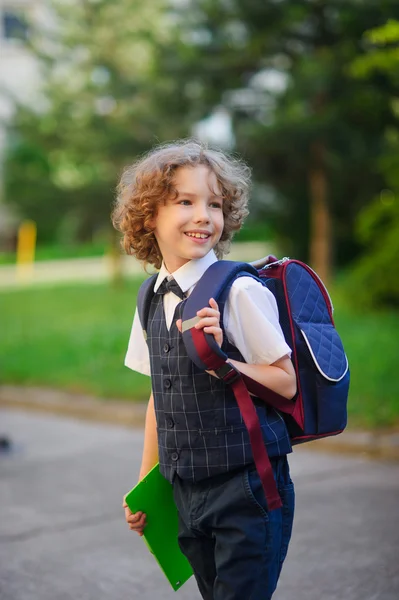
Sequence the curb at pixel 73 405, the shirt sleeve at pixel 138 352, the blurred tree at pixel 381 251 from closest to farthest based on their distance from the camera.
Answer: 1. the shirt sleeve at pixel 138 352
2. the curb at pixel 73 405
3. the blurred tree at pixel 381 251

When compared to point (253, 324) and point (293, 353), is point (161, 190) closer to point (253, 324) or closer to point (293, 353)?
point (253, 324)

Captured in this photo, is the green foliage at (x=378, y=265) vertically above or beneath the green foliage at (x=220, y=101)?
beneath

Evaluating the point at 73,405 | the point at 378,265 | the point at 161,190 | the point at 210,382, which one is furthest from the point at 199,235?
the point at 378,265

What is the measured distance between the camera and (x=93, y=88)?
18125 mm

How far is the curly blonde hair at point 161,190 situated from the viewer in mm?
2617

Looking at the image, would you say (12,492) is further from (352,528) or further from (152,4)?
(152,4)

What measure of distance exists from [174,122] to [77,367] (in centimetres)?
732

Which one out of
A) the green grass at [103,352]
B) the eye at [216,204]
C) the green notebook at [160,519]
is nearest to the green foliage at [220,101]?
the green grass at [103,352]

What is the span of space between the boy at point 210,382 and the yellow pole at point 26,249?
21288 mm

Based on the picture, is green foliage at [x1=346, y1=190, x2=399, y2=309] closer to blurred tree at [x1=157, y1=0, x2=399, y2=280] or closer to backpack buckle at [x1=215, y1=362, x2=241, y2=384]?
blurred tree at [x1=157, y1=0, x2=399, y2=280]

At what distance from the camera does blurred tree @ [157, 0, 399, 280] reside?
46.9 ft

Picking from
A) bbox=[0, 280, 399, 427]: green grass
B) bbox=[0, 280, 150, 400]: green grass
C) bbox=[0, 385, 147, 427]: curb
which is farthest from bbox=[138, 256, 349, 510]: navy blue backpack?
bbox=[0, 280, 150, 400]: green grass

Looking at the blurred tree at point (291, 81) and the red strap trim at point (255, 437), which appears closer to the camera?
the red strap trim at point (255, 437)

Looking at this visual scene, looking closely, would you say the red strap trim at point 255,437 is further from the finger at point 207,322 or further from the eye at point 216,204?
the eye at point 216,204
